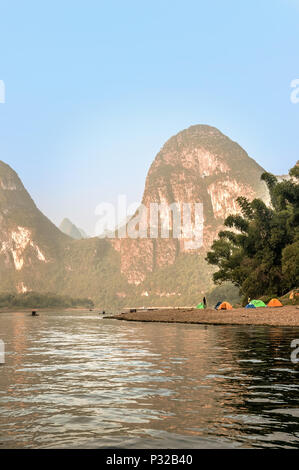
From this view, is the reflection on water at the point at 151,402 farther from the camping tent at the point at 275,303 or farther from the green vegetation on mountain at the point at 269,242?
the green vegetation on mountain at the point at 269,242

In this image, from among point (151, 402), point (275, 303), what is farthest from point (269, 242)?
point (151, 402)

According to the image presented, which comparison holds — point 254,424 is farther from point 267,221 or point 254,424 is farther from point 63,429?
point 267,221

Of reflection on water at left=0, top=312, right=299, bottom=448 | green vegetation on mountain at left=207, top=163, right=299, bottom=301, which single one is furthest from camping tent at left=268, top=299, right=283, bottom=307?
reflection on water at left=0, top=312, right=299, bottom=448

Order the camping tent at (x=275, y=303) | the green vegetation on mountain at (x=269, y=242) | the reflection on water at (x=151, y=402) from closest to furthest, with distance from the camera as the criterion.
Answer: the reflection on water at (x=151, y=402)
the camping tent at (x=275, y=303)
the green vegetation on mountain at (x=269, y=242)

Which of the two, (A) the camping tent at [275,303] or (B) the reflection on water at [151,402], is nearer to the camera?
(B) the reflection on water at [151,402]

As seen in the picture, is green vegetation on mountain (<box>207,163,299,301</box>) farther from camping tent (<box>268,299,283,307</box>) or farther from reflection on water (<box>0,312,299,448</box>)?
reflection on water (<box>0,312,299,448</box>)

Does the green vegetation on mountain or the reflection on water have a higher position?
the green vegetation on mountain

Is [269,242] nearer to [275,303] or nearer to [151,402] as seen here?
[275,303]

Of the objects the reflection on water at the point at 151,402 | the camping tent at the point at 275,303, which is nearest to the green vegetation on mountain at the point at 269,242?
the camping tent at the point at 275,303

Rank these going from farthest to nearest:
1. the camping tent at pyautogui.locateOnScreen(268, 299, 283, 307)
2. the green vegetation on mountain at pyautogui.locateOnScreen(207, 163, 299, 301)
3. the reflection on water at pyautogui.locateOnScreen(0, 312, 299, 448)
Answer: the green vegetation on mountain at pyautogui.locateOnScreen(207, 163, 299, 301), the camping tent at pyautogui.locateOnScreen(268, 299, 283, 307), the reflection on water at pyautogui.locateOnScreen(0, 312, 299, 448)

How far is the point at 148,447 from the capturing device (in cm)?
803

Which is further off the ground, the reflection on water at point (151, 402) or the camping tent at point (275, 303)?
the camping tent at point (275, 303)
